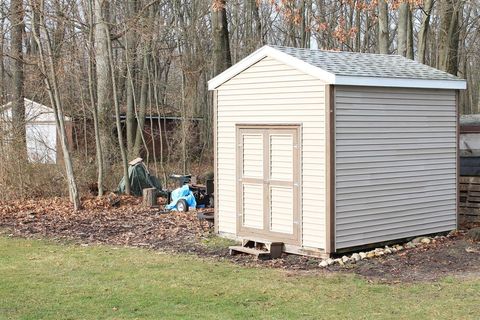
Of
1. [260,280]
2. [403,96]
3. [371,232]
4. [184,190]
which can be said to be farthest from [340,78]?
[184,190]

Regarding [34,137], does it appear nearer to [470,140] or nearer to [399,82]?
[470,140]

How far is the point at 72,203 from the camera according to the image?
55.5 feet

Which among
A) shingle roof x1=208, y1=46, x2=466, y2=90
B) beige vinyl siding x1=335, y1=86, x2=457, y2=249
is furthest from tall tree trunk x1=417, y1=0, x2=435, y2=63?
beige vinyl siding x1=335, y1=86, x2=457, y2=249

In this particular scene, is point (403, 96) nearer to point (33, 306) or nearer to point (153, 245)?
point (153, 245)

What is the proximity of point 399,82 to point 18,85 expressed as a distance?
1430 cm

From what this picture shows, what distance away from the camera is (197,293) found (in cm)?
831

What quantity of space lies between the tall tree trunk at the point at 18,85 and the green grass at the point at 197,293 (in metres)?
7.95

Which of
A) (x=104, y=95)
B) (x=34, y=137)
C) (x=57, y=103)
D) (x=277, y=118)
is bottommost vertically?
(x=34, y=137)

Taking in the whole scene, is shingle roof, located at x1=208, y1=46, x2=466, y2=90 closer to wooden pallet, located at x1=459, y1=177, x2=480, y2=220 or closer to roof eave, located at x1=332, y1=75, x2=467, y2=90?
roof eave, located at x1=332, y1=75, x2=467, y2=90

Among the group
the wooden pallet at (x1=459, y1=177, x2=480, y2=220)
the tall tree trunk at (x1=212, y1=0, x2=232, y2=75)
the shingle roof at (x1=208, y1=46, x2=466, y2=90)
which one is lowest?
the wooden pallet at (x1=459, y1=177, x2=480, y2=220)

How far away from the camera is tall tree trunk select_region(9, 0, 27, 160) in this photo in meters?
18.1

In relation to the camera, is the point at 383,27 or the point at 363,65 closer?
the point at 363,65

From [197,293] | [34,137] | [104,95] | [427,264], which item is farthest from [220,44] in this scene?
[197,293]

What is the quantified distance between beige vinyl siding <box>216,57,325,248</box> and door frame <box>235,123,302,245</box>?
71mm
